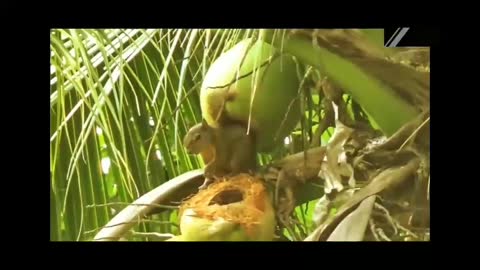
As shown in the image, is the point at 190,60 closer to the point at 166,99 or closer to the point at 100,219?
the point at 166,99

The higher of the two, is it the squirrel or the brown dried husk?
the squirrel

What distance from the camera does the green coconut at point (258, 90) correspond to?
60.8 inches

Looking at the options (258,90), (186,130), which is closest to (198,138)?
(186,130)

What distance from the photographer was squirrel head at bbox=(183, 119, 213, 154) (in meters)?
1.55

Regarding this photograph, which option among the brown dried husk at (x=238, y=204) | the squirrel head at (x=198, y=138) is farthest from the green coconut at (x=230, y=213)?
the squirrel head at (x=198, y=138)

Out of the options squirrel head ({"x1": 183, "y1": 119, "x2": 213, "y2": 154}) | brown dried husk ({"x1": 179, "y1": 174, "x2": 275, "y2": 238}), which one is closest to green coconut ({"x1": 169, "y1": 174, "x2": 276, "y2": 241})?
brown dried husk ({"x1": 179, "y1": 174, "x2": 275, "y2": 238})

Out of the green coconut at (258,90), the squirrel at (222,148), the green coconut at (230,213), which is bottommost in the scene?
the green coconut at (230,213)

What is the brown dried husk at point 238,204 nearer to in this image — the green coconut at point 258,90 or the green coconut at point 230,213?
the green coconut at point 230,213

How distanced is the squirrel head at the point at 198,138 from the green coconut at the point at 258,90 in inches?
1.5

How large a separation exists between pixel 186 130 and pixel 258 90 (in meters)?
0.24

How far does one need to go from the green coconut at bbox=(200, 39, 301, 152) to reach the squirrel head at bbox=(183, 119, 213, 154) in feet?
0.12

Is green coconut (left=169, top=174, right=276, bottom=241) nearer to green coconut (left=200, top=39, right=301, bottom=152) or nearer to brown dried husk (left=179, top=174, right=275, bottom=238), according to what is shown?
brown dried husk (left=179, top=174, right=275, bottom=238)
